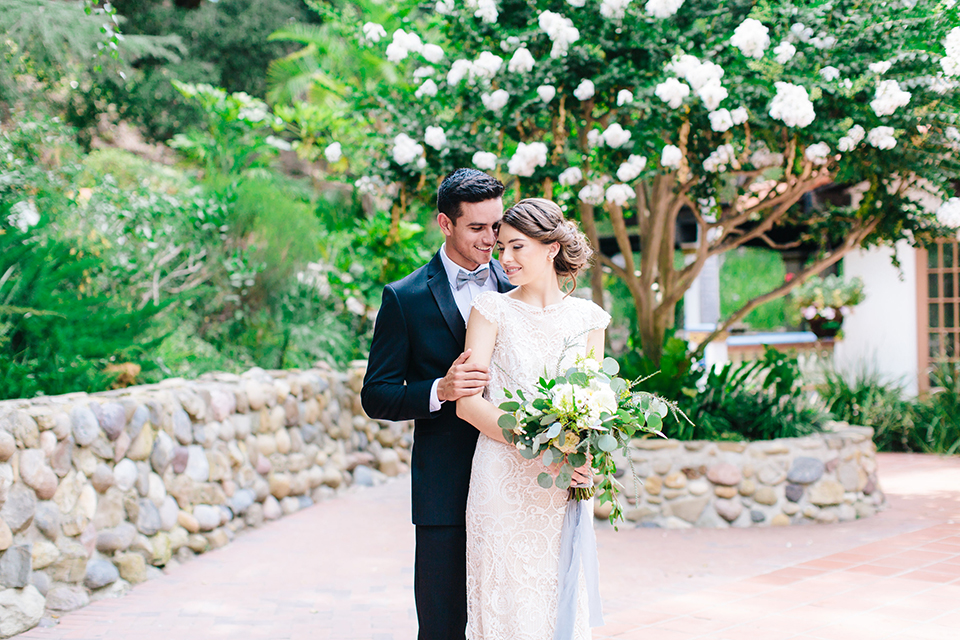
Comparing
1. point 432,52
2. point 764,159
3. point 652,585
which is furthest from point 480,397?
point 764,159

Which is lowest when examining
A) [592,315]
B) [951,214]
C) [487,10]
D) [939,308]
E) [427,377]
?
[427,377]

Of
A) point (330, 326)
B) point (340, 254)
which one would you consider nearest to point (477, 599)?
point (330, 326)

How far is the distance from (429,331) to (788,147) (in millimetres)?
4103

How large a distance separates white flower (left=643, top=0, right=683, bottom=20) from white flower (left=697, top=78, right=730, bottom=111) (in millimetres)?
602

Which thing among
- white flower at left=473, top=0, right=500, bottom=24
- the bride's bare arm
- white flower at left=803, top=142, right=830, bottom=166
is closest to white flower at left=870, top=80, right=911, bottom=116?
white flower at left=803, top=142, right=830, bottom=166

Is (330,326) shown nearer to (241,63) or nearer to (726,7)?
(726,7)

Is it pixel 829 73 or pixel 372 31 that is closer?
pixel 829 73

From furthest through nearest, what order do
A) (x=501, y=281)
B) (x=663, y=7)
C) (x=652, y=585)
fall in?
(x=663, y=7) < (x=652, y=585) < (x=501, y=281)

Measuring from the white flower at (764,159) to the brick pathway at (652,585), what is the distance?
2.93 meters

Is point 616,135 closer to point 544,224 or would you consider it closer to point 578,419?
point 544,224

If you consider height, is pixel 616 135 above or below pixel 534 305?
above

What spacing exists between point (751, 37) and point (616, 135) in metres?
1.00

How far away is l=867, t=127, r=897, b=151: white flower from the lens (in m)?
5.03

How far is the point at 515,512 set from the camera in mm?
2371
